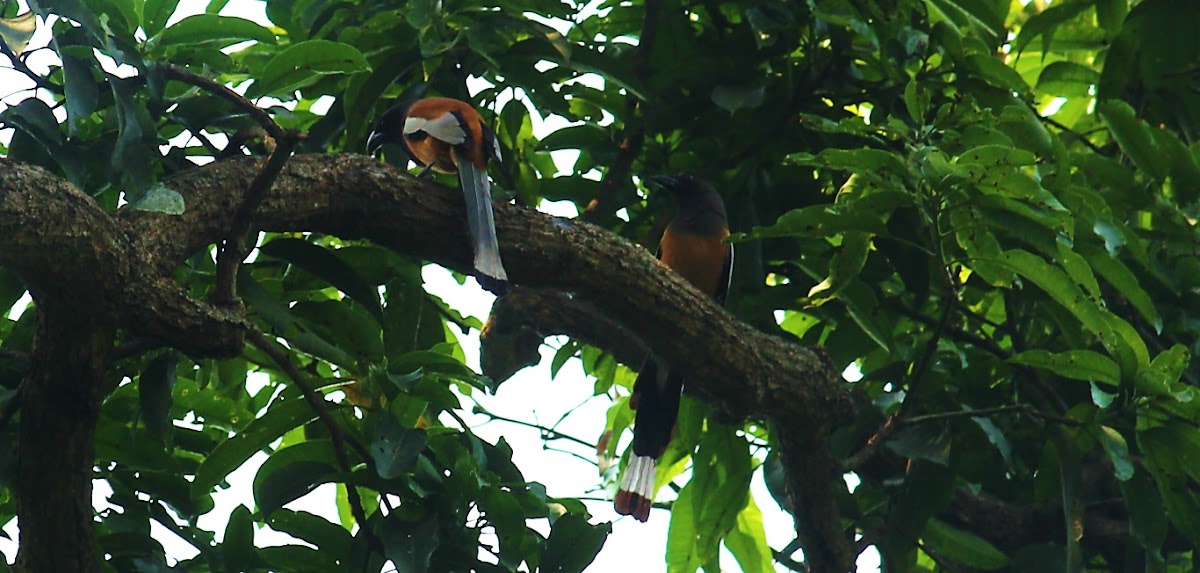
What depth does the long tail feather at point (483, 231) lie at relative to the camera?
298cm

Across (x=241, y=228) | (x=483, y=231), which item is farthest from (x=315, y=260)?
(x=241, y=228)

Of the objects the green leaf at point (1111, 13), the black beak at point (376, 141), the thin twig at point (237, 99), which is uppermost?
the green leaf at point (1111, 13)

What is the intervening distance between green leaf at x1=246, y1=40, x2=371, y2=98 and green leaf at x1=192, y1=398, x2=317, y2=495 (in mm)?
671

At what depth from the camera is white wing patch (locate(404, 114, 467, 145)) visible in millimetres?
3488

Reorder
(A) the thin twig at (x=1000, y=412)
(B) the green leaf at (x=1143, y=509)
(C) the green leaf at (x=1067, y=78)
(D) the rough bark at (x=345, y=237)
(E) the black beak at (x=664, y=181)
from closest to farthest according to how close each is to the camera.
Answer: (D) the rough bark at (x=345, y=237), (A) the thin twig at (x=1000, y=412), (B) the green leaf at (x=1143, y=509), (E) the black beak at (x=664, y=181), (C) the green leaf at (x=1067, y=78)

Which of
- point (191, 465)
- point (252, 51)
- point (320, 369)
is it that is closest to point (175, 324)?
point (191, 465)

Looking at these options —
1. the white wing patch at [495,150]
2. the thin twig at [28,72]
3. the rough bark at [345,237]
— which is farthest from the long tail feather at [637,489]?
the thin twig at [28,72]

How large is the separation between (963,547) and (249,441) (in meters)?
1.93

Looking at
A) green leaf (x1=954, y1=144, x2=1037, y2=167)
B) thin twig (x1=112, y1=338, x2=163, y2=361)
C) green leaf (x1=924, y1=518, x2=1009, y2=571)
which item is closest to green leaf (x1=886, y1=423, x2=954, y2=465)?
green leaf (x1=924, y1=518, x2=1009, y2=571)

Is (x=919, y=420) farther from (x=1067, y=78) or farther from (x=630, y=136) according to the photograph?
(x=1067, y=78)

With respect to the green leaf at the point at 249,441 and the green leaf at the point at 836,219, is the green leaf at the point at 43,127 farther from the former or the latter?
the green leaf at the point at 836,219

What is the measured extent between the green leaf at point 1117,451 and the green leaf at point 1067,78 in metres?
1.38

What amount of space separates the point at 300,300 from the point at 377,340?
333 millimetres

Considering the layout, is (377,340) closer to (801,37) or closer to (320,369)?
(320,369)
